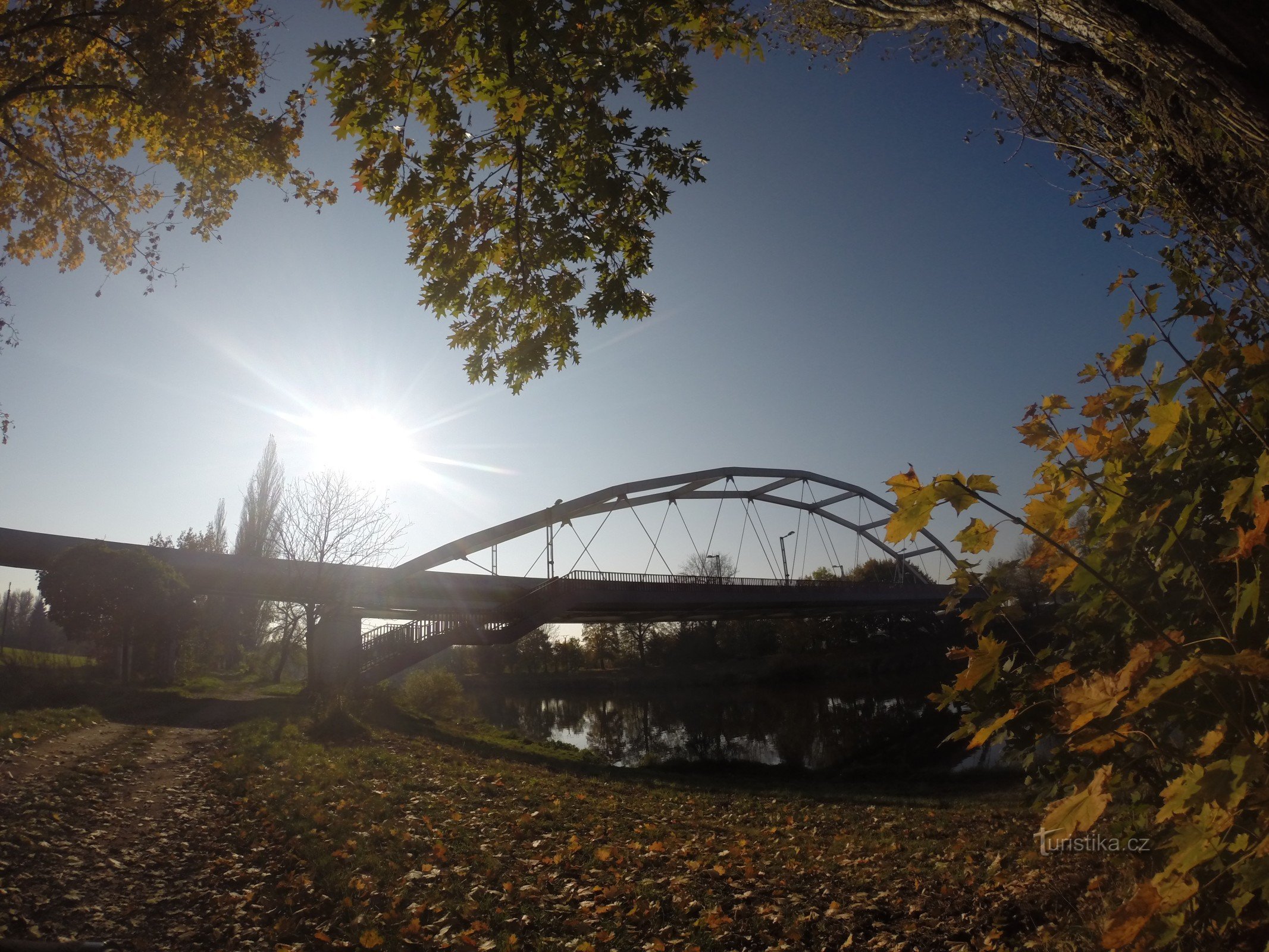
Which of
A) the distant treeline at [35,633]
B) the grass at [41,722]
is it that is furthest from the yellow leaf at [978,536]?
the distant treeline at [35,633]

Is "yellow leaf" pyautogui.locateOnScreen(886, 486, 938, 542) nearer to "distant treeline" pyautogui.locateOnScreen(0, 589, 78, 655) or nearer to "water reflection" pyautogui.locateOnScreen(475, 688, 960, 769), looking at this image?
"water reflection" pyautogui.locateOnScreen(475, 688, 960, 769)

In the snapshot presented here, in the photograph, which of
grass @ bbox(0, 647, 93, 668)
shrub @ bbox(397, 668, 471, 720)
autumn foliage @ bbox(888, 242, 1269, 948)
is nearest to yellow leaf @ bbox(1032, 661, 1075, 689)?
autumn foliage @ bbox(888, 242, 1269, 948)

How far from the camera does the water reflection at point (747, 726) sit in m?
17.7

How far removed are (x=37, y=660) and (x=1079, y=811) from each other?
97.3ft

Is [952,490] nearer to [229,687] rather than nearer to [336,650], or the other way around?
[336,650]

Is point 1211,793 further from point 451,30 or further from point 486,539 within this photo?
point 486,539

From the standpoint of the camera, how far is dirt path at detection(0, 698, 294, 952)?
4.09 m

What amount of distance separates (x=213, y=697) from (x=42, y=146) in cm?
1713

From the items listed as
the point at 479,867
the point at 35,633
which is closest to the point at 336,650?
the point at 479,867

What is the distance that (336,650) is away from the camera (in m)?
23.2

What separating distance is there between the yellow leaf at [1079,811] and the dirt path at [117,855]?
4229 mm

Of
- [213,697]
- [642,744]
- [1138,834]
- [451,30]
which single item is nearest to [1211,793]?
[1138,834]

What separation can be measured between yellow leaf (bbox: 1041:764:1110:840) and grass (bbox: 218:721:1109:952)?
1829mm
